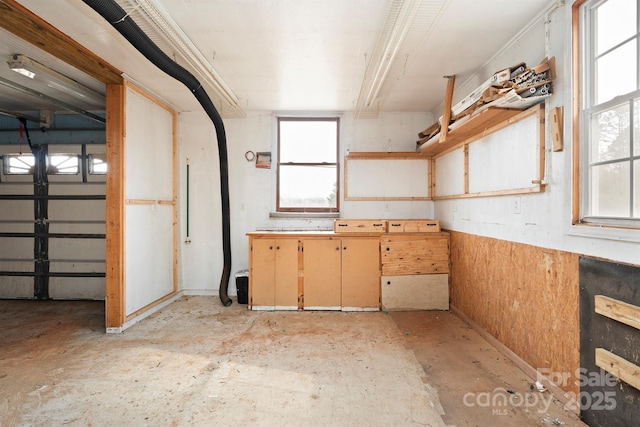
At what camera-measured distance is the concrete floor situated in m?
1.95

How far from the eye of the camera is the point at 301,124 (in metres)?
4.80

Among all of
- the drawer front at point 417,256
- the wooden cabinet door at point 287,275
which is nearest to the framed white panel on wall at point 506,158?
the drawer front at point 417,256

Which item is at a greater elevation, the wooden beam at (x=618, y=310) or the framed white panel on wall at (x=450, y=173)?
the framed white panel on wall at (x=450, y=173)

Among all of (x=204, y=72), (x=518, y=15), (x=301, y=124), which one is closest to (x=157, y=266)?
(x=204, y=72)

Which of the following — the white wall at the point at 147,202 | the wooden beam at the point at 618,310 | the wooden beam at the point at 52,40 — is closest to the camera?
the wooden beam at the point at 618,310

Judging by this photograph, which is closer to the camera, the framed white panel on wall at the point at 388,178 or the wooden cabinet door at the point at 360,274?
the wooden cabinet door at the point at 360,274

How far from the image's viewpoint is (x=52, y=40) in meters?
2.53

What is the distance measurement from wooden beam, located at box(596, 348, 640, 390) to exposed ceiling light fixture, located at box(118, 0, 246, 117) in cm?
360

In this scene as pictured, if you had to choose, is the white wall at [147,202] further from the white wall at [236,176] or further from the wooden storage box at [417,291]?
the wooden storage box at [417,291]

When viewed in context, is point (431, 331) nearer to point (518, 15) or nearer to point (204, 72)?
point (518, 15)

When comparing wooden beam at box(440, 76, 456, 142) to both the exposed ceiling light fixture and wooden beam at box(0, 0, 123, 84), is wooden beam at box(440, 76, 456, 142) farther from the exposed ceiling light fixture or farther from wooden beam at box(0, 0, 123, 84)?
wooden beam at box(0, 0, 123, 84)

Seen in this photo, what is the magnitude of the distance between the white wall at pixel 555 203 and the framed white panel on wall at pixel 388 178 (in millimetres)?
1719

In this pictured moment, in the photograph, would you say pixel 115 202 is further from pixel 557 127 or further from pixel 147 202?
pixel 557 127

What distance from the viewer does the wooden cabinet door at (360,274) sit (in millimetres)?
3959
